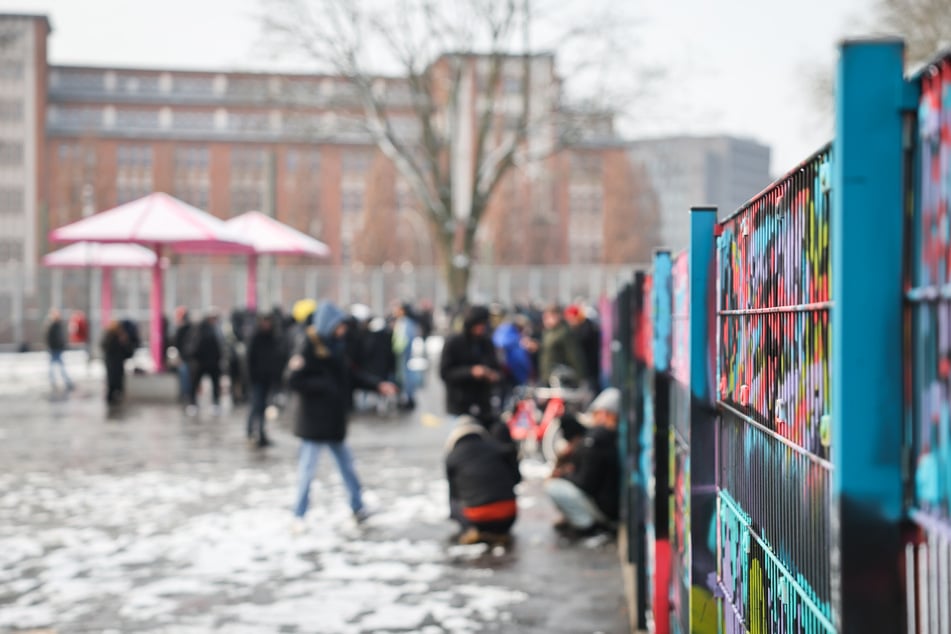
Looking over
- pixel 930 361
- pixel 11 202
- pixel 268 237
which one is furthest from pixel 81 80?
pixel 930 361

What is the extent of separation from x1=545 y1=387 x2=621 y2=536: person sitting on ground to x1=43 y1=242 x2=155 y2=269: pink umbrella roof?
73.8 feet

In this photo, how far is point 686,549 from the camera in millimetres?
3936

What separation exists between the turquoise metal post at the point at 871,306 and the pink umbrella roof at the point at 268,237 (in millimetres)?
24258

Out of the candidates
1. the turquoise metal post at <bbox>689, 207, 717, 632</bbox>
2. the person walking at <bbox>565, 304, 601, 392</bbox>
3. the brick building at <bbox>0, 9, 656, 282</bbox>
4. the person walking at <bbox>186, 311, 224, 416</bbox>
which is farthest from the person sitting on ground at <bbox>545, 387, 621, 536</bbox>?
the brick building at <bbox>0, 9, 656, 282</bbox>

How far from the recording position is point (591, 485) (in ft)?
29.8

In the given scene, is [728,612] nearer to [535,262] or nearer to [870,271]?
[870,271]

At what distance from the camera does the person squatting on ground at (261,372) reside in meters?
15.6

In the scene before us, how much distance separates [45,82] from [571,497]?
280ft

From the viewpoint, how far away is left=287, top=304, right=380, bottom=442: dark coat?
375 inches

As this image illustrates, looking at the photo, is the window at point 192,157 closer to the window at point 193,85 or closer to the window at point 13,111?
the window at point 193,85

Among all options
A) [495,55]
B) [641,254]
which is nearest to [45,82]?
[641,254]

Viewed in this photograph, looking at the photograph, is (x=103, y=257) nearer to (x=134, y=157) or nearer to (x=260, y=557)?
(x=260, y=557)

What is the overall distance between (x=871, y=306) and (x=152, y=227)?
21.3m

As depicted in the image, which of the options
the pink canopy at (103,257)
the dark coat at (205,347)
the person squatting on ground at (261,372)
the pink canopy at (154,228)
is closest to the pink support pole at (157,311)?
the pink canopy at (154,228)
